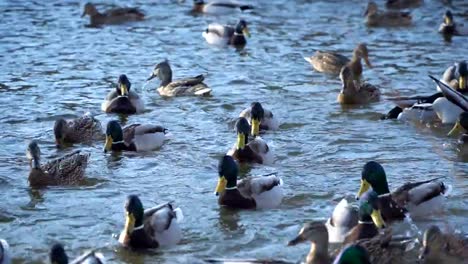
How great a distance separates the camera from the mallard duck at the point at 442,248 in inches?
338

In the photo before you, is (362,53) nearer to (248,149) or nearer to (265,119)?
(265,119)

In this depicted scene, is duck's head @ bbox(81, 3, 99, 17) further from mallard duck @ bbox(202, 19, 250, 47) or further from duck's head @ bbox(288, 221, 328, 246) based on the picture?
duck's head @ bbox(288, 221, 328, 246)

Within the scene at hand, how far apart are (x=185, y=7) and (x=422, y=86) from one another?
774 cm

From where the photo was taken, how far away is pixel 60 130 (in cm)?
1292

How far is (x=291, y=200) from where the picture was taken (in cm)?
1073

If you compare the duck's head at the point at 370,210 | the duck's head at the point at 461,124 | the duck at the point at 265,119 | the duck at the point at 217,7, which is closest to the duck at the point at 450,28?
the duck at the point at 217,7

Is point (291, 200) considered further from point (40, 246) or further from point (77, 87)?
point (77, 87)

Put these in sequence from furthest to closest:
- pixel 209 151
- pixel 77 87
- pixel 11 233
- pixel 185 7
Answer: pixel 185 7 < pixel 77 87 < pixel 209 151 < pixel 11 233

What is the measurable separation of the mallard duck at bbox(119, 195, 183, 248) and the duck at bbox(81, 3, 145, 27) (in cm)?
1148

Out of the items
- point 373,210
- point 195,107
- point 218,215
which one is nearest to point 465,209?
point 373,210

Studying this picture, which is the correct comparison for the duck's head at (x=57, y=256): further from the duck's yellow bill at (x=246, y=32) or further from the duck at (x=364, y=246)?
the duck's yellow bill at (x=246, y=32)

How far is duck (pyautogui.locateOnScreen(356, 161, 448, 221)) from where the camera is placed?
9.98 metres

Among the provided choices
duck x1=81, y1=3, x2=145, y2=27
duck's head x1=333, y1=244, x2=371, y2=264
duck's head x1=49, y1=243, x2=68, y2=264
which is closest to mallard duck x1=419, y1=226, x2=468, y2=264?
duck's head x1=333, y1=244, x2=371, y2=264

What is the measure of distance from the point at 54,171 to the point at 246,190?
197 cm
